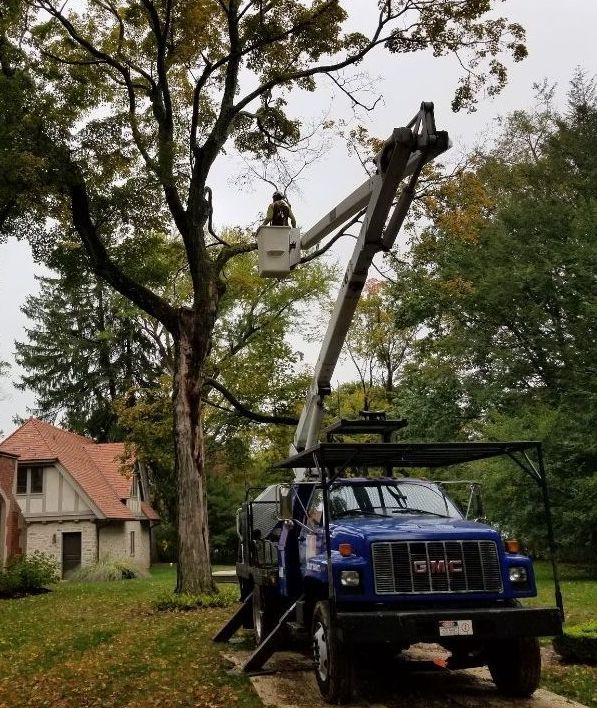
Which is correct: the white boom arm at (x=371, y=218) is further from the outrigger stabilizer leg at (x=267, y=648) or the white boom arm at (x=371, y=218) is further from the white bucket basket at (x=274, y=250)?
the outrigger stabilizer leg at (x=267, y=648)

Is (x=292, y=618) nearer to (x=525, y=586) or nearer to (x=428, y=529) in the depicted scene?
(x=428, y=529)

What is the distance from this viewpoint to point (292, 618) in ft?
26.7

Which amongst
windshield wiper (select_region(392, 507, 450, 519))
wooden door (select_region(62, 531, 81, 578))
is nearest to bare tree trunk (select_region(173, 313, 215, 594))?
windshield wiper (select_region(392, 507, 450, 519))

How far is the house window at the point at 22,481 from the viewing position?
35.1 meters

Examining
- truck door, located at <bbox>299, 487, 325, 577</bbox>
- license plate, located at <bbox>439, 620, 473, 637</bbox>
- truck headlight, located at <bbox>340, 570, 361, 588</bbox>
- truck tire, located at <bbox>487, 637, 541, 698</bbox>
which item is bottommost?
truck tire, located at <bbox>487, 637, 541, 698</bbox>

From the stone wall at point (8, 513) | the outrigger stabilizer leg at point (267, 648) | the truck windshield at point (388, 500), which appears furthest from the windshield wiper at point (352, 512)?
the stone wall at point (8, 513)

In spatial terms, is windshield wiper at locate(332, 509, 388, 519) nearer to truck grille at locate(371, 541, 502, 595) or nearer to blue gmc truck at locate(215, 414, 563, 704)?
blue gmc truck at locate(215, 414, 563, 704)

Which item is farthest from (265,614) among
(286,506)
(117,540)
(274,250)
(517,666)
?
(117,540)

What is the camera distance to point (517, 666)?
7.11m

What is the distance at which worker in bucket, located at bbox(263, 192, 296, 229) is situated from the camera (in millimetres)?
11828

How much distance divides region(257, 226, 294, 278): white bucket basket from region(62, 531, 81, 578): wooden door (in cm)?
2763

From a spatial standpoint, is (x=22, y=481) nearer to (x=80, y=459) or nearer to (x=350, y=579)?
(x=80, y=459)

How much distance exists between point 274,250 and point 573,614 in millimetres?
8256

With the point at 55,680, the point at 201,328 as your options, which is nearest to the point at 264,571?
the point at 55,680
